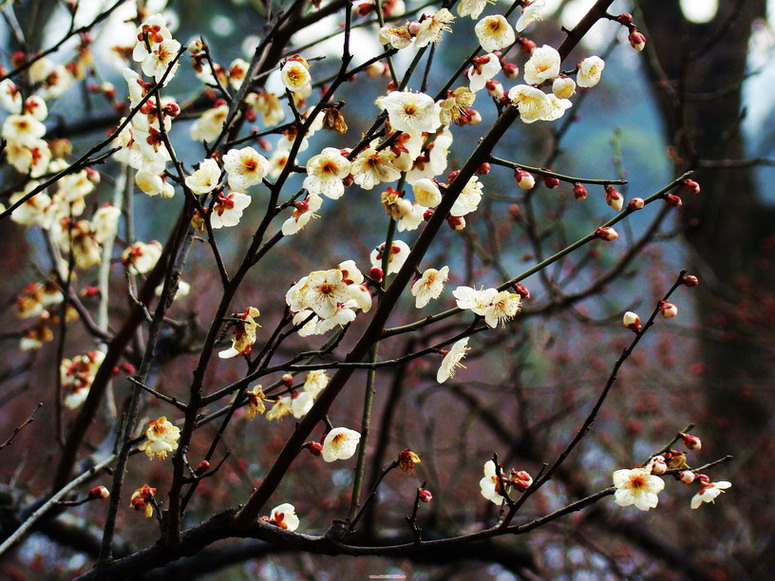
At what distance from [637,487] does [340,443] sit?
60 cm

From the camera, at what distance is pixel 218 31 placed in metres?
10.2

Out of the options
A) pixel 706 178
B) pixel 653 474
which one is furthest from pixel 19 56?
pixel 706 178

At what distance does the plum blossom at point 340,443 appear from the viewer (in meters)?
1.49

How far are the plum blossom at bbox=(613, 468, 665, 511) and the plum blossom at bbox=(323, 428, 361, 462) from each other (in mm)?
529

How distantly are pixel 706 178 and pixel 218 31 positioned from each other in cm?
716

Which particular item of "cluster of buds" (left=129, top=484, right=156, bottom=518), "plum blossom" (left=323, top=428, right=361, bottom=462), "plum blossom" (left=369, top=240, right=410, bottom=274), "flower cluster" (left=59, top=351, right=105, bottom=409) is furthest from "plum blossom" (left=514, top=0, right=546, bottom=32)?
"flower cluster" (left=59, top=351, right=105, bottom=409)

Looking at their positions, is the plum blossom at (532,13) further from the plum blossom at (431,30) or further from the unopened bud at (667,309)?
the unopened bud at (667,309)

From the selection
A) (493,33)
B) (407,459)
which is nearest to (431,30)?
(493,33)

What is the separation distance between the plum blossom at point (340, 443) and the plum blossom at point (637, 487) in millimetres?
529

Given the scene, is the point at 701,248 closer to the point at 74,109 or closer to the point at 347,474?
the point at 347,474

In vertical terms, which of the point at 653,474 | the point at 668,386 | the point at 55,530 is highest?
the point at 668,386

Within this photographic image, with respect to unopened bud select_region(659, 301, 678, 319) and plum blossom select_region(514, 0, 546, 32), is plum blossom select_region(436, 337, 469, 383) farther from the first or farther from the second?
plum blossom select_region(514, 0, 546, 32)

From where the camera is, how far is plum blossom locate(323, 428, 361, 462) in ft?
4.88

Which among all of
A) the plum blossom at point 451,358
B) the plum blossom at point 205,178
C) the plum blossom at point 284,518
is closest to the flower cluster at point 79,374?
the plum blossom at point 284,518
